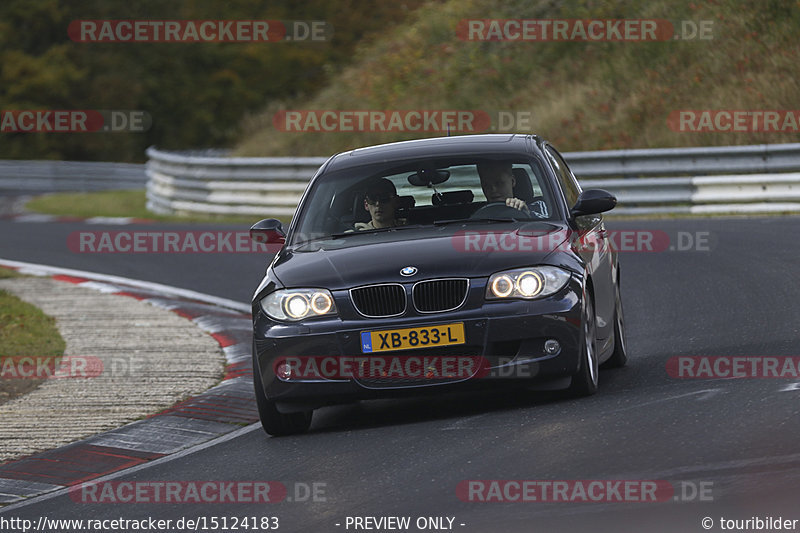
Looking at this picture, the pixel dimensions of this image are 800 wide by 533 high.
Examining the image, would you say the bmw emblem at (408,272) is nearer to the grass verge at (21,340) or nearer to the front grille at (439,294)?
the front grille at (439,294)

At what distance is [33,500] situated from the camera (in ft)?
24.7

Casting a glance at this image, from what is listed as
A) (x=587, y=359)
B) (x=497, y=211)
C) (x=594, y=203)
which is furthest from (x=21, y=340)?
(x=587, y=359)

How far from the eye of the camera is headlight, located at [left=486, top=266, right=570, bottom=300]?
8001 millimetres

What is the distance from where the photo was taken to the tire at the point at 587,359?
8188mm

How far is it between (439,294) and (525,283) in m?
0.47

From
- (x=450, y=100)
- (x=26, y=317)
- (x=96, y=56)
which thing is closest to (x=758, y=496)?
(x=26, y=317)

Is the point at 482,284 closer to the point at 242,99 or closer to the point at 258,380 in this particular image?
the point at 258,380

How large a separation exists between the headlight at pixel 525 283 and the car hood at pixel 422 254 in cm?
5

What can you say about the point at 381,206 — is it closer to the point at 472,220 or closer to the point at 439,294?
the point at 472,220

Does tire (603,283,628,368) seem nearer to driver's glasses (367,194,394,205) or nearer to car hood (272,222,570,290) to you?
car hood (272,222,570,290)

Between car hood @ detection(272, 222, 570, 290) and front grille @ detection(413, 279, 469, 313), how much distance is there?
4 centimetres

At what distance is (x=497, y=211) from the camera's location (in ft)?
29.6

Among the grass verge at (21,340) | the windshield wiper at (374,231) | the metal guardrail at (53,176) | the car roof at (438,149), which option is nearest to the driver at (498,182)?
the car roof at (438,149)

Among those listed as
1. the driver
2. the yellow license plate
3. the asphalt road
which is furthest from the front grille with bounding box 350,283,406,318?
the driver
